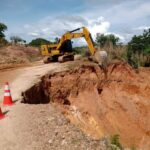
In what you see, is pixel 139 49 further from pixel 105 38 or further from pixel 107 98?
pixel 107 98

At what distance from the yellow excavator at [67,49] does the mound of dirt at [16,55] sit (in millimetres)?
4562

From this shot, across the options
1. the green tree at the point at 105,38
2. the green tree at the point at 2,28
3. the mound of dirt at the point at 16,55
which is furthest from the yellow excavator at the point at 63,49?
the green tree at the point at 2,28

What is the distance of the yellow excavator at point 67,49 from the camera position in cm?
2277

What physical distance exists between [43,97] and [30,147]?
9.30 m

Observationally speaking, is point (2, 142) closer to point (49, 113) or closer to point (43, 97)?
point (49, 113)

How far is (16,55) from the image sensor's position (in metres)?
35.4

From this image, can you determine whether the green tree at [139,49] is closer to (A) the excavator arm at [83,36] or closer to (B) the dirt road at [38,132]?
(A) the excavator arm at [83,36]

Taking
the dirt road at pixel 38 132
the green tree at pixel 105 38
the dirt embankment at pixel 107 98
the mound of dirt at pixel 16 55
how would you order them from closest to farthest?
the dirt road at pixel 38 132 < the dirt embankment at pixel 107 98 < the mound of dirt at pixel 16 55 < the green tree at pixel 105 38

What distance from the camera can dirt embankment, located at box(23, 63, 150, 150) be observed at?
1822cm

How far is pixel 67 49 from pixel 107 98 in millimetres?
6660

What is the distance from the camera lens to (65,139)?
8.09m

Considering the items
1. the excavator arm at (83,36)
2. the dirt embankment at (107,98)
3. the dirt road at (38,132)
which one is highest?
the excavator arm at (83,36)

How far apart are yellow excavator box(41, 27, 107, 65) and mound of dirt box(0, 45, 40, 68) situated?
4562 mm

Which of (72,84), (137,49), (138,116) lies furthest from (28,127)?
(137,49)
